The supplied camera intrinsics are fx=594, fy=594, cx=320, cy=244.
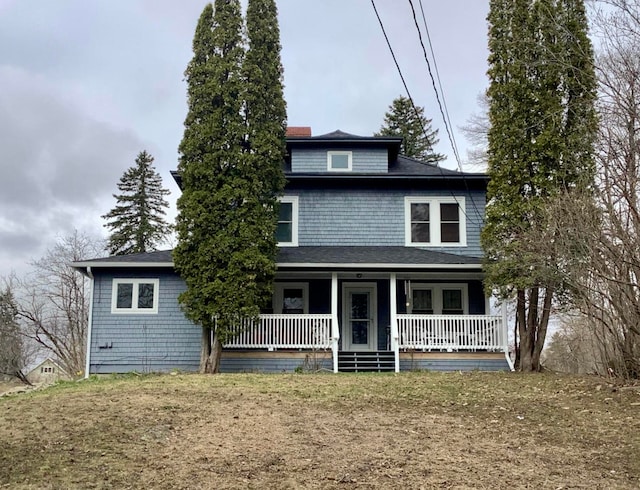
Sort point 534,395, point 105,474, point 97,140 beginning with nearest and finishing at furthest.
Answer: point 105,474 < point 534,395 < point 97,140

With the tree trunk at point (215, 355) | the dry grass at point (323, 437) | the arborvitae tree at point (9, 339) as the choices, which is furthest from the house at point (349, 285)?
the arborvitae tree at point (9, 339)

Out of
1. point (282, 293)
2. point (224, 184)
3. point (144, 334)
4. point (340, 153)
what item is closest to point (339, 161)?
point (340, 153)

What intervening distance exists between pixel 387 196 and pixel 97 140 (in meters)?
15.9

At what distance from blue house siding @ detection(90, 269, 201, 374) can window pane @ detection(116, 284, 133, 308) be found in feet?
0.77

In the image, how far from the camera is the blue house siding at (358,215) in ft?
54.7

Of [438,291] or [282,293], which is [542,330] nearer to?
[438,291]

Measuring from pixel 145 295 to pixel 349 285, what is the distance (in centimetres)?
541

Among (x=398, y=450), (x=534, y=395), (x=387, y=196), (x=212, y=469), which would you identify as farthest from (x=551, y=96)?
(x=212, y=469)

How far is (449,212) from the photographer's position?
54.7 ft

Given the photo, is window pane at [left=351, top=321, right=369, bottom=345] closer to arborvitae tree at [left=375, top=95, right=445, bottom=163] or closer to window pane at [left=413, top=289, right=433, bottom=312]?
window pane at [left=413, top=289, right=433, bottom=312]

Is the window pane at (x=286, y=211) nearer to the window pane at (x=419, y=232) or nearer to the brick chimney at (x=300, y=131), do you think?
the window pane at (x=419, y=232)

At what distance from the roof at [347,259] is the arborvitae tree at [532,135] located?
4.70 feet

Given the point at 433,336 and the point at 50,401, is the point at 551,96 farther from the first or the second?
the point at 50,401

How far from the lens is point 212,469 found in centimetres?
604
